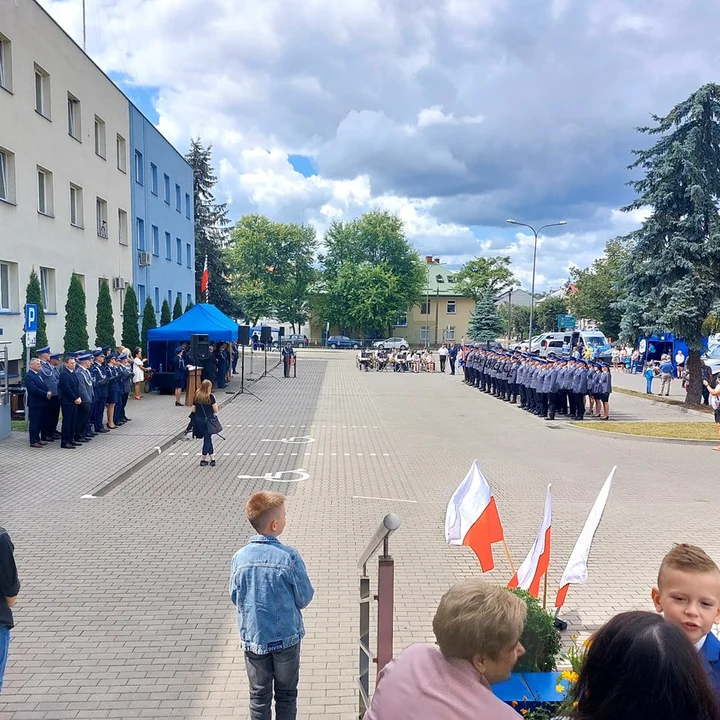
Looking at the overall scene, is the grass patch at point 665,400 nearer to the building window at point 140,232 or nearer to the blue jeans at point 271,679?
the blue jeans at point 271,679

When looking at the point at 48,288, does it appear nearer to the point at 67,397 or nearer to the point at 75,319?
the point at 75,319

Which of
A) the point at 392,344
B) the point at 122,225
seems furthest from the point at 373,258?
the point at 122,225

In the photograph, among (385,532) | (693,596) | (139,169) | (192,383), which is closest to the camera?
(693,596)

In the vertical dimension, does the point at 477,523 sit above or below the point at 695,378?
above

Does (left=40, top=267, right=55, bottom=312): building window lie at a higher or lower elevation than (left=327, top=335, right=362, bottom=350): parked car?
higher

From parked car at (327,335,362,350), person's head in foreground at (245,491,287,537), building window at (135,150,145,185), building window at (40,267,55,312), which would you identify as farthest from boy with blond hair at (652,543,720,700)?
parked car at (327,335,362,350)

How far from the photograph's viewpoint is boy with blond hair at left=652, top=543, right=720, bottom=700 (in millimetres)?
2803

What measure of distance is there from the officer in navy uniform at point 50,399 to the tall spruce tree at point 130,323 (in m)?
12.7

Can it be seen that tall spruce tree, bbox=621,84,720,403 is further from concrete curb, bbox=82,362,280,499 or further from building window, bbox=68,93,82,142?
building window, bbox=68,93,82,142

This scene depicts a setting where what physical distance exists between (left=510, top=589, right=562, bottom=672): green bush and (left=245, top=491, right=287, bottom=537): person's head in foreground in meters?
1.54

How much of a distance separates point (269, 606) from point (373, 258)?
248 ft

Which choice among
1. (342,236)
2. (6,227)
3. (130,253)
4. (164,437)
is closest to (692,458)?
(164,437)

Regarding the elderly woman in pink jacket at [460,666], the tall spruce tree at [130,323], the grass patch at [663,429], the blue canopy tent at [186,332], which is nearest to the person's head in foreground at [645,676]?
the elderly woman in pink jacket at [460,666]

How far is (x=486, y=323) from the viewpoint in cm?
5725
